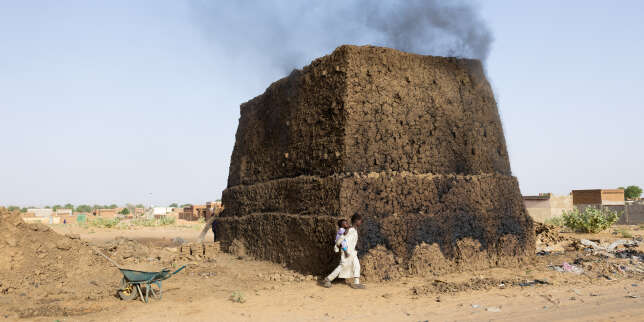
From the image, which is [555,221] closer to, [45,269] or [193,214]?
[45,269]

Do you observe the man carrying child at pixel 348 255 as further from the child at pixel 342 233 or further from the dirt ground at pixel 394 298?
the dirt ground at pixel 394 298

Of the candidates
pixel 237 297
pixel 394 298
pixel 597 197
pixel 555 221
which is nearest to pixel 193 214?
pixel 555 221

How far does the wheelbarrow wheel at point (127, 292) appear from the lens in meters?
5.88

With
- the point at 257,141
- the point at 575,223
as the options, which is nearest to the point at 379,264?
the point at 257,141

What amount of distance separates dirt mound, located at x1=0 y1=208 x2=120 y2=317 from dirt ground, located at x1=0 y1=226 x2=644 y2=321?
0.94 ft

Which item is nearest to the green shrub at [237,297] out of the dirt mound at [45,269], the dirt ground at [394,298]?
the dirt ground at [394,298]

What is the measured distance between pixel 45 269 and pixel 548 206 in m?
19.2

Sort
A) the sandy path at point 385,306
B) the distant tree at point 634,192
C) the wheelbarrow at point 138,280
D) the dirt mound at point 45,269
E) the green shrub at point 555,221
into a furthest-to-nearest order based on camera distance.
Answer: the distant tree at point 634,192 < the green shrub at point 555,221 < the dirt mound at point 45,269 < the wheelbarrow at point 138,280 < the sandy path at point 385,306

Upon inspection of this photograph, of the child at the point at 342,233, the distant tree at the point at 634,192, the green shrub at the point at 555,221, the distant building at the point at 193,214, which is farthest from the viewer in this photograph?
the distant tree at the point at 634,192

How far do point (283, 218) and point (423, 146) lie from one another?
8.08ft

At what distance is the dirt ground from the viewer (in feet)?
16.8

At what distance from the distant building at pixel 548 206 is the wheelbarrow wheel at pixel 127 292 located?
17606 mm

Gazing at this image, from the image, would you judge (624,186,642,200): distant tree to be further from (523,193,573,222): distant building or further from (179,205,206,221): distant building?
(179,205,206,221): distant building

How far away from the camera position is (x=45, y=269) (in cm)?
761
